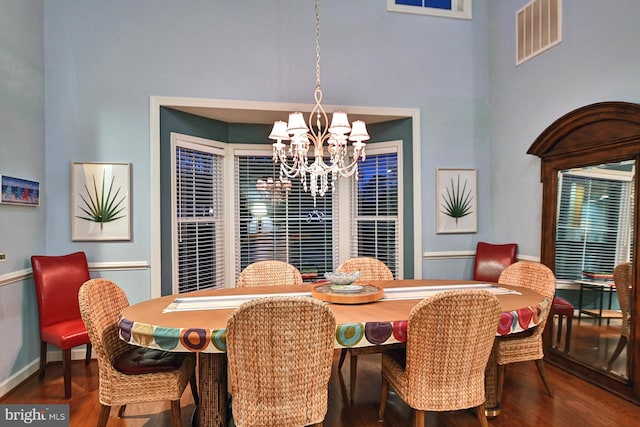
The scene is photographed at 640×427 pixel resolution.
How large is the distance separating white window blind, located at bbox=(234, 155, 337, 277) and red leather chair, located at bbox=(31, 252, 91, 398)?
64.4 inches

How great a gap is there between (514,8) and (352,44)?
1740 mm

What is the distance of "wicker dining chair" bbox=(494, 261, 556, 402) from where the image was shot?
94.5 inches

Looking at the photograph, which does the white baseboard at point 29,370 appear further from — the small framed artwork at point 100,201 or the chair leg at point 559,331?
the chair leg at point 559,331

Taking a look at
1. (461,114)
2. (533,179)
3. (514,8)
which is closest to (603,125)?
(533,179)

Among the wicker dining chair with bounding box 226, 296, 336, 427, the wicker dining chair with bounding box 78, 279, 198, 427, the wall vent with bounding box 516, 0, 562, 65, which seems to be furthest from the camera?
the wall vent with bounding box 516, 0, 562, 65

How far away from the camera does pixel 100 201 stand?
3.43m

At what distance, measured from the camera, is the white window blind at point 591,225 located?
2742mm

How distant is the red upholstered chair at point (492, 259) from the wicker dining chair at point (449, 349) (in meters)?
2.17

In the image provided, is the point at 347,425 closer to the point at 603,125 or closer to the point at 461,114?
the point at 603,125

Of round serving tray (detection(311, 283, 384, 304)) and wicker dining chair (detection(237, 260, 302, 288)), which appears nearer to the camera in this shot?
round serving tray (detection(311, 283, 384, 304))

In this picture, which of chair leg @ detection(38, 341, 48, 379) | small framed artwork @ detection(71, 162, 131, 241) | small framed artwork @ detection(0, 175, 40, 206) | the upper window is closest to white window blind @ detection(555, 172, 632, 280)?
the upper window

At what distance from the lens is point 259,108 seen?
12.3 feet

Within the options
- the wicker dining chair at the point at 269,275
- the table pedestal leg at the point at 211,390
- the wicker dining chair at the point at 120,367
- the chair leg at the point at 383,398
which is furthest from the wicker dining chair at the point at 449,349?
the wicker dining chair at the point at 269,275

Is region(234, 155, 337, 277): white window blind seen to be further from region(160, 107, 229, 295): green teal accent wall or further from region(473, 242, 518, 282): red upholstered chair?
region(473, 242, 518, 282): red upholstered chair
